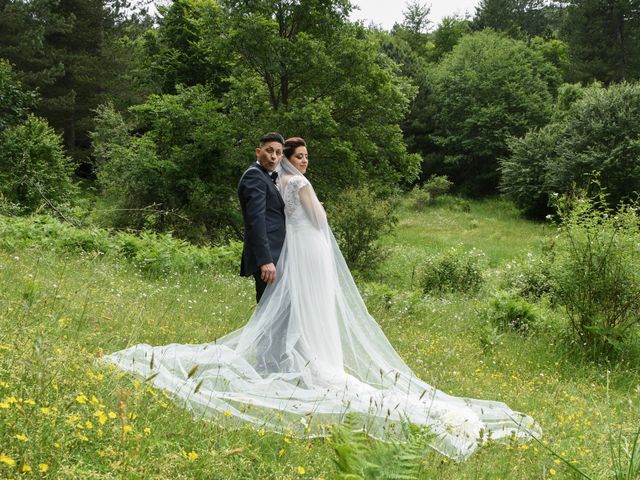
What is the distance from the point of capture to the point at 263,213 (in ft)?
17.0

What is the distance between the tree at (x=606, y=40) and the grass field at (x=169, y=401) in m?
39.1

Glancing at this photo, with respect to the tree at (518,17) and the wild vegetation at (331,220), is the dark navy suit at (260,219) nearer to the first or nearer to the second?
the wild vegetation at (331,220)

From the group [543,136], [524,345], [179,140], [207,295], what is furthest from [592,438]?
[543,136]

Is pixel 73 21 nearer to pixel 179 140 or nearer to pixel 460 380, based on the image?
pixel 179 140

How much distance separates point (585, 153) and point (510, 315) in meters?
24.7

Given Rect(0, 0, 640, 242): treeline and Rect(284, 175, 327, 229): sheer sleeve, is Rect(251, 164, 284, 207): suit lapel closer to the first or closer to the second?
Rect(284, 175, 327, 229): sheer sleeve

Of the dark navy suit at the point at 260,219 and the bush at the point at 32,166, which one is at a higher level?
the dark navy suit at the point at 260,219

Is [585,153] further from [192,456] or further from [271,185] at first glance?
[192,456]

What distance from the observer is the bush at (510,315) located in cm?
885

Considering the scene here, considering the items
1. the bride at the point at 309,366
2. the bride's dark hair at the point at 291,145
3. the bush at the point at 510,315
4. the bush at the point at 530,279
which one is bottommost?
the bush at the point at 530,279

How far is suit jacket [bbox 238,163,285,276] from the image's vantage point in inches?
203

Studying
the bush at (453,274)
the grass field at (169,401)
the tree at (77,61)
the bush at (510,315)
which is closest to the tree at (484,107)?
the tree at (77,61)

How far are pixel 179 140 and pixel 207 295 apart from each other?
12.3m

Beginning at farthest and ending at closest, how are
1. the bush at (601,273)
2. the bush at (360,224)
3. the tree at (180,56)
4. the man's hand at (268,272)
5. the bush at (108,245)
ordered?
the tree at (180,56) < the bush at (360,224) < the bush at (108,245) < the bush at (601,273) < the man's hand at (268,272)
